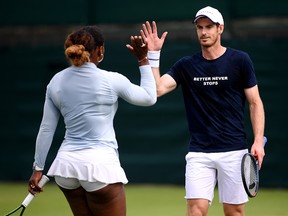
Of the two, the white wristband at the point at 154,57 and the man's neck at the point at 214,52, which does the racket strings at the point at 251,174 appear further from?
the white wristband at the point at 154,57

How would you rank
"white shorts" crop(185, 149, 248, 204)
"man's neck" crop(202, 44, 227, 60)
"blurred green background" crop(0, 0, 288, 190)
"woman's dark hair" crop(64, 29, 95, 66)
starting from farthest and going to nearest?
"blurred green background" crop(0, 0, 288, 190)
"man's neck" crop(202, 44, 227, 60)
"white shorts" crop(185, 149, 248, 204)
"woman's dark hair" crop(64, 29, 95, 66)

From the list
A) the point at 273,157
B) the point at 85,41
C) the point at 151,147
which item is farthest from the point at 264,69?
the point at 85,41

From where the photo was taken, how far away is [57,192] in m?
12.2

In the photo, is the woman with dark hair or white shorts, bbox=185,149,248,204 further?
white shorts, bbox=185,149,248,204

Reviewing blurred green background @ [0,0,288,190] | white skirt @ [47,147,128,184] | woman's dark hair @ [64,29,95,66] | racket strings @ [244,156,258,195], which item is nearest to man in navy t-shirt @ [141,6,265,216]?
racket strings @ [244,156,258,195]

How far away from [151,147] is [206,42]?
593cm

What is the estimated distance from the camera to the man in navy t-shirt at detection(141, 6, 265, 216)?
22.3ft

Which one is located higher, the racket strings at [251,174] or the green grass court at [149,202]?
the racket strings at [251,174]

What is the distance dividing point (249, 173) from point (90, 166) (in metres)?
1.72

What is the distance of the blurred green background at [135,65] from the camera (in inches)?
478

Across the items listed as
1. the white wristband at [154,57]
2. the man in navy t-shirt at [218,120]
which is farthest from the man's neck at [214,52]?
the white wristband at [154,57]

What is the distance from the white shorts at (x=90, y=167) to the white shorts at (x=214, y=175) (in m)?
1.48

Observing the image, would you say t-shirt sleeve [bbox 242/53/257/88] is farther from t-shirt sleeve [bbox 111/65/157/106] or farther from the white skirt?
the white skirt

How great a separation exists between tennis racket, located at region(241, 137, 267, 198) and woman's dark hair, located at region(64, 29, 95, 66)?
1672 millimetres
